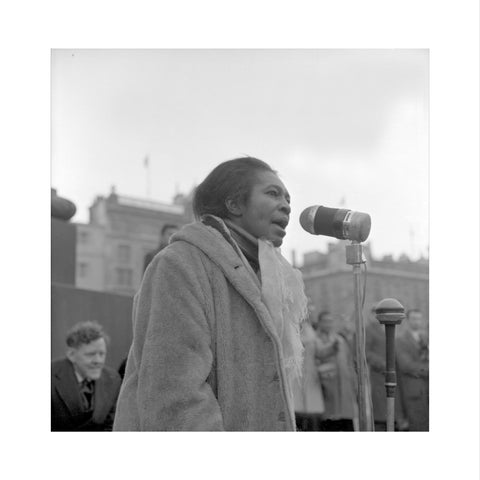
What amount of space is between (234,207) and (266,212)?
0.09 metres

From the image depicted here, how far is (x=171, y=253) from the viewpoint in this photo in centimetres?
184

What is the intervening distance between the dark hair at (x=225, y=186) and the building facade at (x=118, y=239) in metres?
1.19

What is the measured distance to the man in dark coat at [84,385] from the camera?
9.53 ft

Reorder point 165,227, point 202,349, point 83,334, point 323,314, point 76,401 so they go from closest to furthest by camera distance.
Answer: point 202,349
point 76,401
point 83,334
point 165,227
point 323,314

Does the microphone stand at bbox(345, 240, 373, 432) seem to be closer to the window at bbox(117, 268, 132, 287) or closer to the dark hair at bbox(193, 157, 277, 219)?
the dark hair at bbox(193, 157, 277, 219)

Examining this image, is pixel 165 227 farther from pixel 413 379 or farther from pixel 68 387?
pixel 413 379

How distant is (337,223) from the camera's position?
200cm

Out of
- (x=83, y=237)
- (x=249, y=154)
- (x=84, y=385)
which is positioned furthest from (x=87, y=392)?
(x=249, y=154)

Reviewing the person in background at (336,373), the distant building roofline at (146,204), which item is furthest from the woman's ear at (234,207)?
the person in background at (336,373)

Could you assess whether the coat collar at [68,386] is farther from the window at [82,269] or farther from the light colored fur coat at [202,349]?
the light colored fur coat at [202,349]
